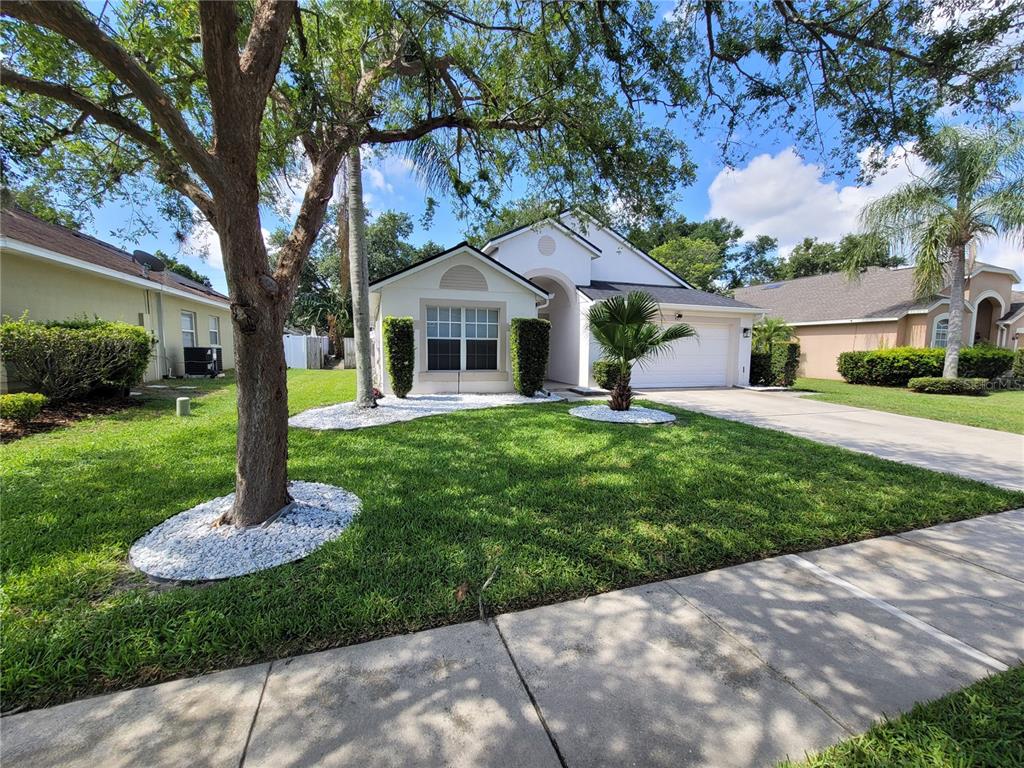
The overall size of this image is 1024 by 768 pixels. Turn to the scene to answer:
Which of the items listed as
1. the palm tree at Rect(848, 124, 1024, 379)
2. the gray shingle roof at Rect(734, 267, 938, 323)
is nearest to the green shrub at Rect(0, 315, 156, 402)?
the palm tree at Rect(848, 124, 1024, 379)

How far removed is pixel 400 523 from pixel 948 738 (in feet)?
11.2

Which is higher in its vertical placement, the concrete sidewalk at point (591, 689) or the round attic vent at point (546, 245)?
the round attic vent at point (546, 245)

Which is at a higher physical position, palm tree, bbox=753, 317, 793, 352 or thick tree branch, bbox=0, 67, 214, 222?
thick tree branch, bbox=0, 67, 214, 222

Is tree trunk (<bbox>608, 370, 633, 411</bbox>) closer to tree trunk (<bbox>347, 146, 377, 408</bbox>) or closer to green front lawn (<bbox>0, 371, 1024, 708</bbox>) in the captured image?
green front lawn (<bbox>0, 371, 1024, 708</bbox>)

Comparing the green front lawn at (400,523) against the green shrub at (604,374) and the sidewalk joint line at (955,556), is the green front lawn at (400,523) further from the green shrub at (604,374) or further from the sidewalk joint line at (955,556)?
the green shrub at (604,374)

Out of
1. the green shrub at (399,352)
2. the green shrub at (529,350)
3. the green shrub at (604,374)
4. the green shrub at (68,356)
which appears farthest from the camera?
the green shrub at (604,374)

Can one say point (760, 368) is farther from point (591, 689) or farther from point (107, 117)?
point (107, 117)

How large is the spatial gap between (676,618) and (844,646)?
874mm

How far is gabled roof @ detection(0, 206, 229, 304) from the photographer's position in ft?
27.3

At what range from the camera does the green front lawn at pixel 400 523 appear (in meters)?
2.37

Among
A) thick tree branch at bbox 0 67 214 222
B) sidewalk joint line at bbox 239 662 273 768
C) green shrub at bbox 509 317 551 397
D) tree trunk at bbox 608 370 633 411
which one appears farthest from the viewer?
green shrub at bbox 509 317 551 397

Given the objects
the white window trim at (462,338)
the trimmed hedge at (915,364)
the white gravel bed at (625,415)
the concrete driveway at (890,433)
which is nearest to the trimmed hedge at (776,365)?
the concrete driveway at (890,433)

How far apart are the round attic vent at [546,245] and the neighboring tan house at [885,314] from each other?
11259 millimetres

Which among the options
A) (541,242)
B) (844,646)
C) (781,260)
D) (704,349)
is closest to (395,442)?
(844,646)
